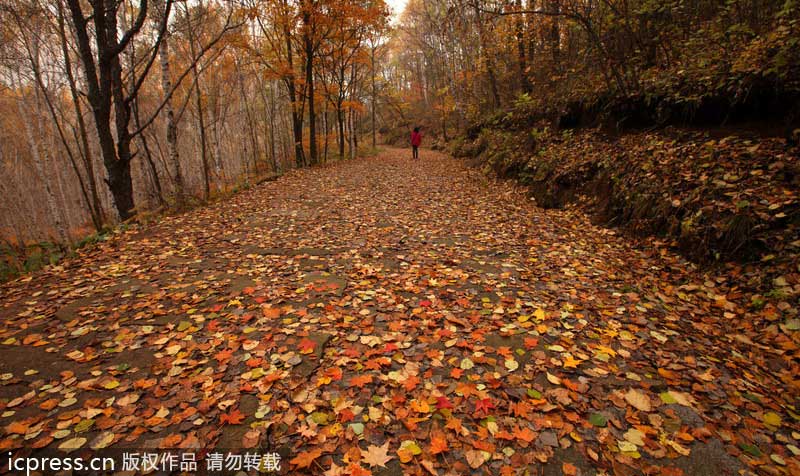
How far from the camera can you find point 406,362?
301 centimetres

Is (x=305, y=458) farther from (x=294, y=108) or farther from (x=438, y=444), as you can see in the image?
(x=294, y=108)

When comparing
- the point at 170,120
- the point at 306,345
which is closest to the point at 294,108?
the point at 170,120

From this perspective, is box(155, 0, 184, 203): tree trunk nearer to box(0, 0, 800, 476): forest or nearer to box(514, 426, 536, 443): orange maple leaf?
box(0, 0, 800, 476): forest

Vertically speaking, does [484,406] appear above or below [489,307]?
below

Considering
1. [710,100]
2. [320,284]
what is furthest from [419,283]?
[710,100]

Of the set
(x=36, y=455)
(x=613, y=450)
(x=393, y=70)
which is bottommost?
(x=613, y=450)

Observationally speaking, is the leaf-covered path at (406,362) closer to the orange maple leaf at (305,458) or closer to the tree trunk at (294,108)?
the orange maple leaf at (305,458)

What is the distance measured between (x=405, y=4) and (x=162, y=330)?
3593cm

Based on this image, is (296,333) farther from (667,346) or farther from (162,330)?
(667,346)

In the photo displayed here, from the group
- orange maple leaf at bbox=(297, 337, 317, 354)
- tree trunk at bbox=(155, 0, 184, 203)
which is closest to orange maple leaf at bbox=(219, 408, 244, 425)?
orange maple leaf at bbox=(297, 337, 317, 354)

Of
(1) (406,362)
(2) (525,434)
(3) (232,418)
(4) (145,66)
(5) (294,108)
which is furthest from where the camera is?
(5) (294,108)

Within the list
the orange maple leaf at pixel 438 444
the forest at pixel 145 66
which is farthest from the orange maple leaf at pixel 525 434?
the forest at pixel 145 66

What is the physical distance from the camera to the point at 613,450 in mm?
2141

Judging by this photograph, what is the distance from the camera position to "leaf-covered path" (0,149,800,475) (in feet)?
7.20
